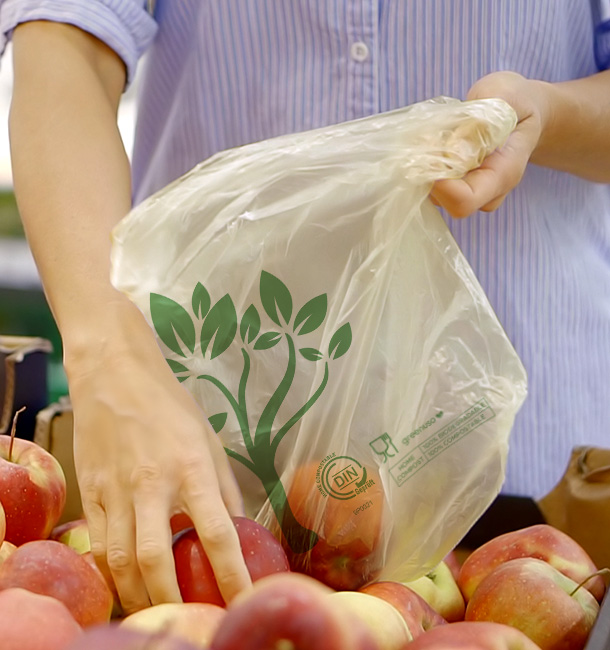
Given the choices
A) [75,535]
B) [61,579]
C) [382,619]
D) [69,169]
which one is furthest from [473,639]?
[69,169]

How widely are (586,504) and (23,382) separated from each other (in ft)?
2.29

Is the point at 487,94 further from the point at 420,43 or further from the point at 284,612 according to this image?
the point at 284,612

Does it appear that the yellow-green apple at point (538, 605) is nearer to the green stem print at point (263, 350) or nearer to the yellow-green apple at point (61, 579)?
the green stem print at point (263, 350)

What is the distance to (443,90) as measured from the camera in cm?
104

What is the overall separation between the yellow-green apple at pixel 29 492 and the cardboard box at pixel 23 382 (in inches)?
9.0

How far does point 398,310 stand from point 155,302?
0.22 meters

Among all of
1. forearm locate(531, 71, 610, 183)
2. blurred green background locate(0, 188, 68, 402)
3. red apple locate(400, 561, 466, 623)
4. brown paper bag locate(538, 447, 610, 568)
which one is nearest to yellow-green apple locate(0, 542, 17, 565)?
red apple locate(400, 561, 466, 623)

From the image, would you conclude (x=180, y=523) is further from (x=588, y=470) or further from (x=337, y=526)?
(x=588, y=470)

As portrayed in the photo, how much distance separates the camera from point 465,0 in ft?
3.34

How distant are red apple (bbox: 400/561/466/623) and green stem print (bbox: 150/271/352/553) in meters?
0.11

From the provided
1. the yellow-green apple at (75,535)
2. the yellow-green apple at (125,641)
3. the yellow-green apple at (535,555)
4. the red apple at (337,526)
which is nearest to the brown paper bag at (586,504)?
the yellow-green apple at (535,555)

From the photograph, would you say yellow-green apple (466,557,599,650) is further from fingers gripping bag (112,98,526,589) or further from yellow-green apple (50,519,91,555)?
yellow-green apple (50,519,91,555)

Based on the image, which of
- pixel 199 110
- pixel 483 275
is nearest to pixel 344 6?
pixel 199 110

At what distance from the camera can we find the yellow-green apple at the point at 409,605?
0.63 m
